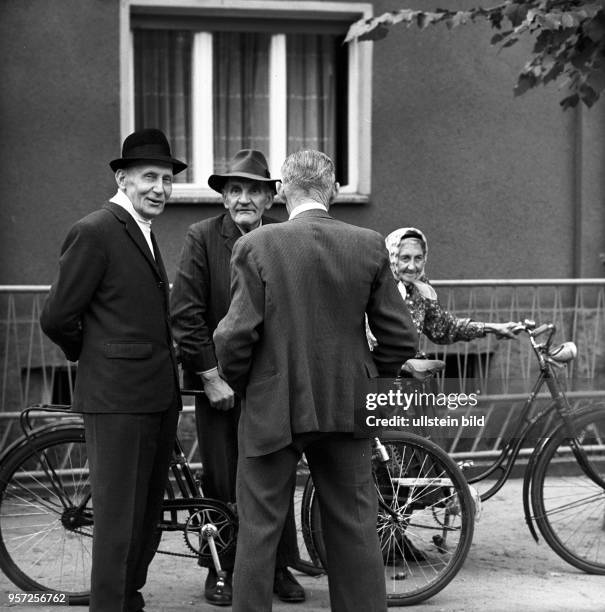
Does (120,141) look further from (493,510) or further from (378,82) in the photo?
(493,510)

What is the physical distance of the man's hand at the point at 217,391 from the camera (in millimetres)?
5500

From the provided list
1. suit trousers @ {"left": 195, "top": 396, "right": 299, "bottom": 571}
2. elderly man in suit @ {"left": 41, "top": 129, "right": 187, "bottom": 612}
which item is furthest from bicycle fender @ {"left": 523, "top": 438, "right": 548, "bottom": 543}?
elderly man in suit @ {"left": 41, "top": 129, "right": 187, "bottom": 612}

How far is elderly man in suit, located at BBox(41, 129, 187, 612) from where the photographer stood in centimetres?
480

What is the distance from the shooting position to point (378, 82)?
8984 mm

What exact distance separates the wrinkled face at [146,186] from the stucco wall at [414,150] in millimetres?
3617

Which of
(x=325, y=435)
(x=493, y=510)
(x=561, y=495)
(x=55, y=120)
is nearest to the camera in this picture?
(x=325, y=435)

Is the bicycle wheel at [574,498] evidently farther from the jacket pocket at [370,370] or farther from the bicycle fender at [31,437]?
the bicycle fender at [31,437]

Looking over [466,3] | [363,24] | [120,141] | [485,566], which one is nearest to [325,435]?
[485,566]

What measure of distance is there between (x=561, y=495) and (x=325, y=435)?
8.23 feet

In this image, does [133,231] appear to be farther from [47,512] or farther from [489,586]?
[489,586]

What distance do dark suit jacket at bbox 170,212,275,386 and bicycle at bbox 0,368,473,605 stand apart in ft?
1.40

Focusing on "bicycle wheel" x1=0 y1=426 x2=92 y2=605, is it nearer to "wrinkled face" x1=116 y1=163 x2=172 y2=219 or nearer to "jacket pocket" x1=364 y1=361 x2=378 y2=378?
"wrinkled face" x1=116 y1=163 x2=172 y2=219

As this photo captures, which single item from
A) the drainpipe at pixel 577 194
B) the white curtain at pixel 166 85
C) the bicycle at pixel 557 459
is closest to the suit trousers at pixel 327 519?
the bicycle at pixel 557 459

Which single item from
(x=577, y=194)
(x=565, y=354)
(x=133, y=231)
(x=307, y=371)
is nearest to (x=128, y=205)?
(x=133, y=231)
